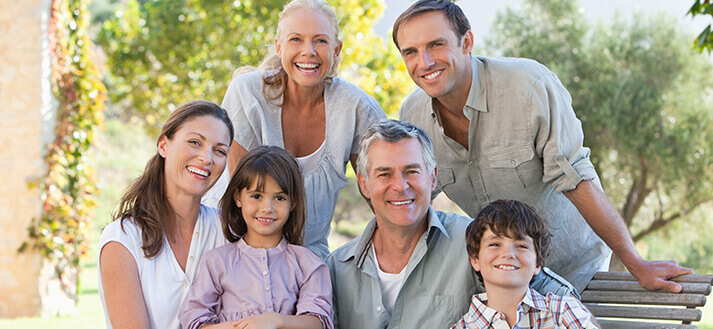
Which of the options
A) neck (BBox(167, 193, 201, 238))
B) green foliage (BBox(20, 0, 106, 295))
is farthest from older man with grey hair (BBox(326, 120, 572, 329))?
green foliage (BBox(20, 0, 106, 295))

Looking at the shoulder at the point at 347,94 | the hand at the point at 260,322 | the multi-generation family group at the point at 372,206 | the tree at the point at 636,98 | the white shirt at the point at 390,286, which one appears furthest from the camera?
the tree at the point at 636,98

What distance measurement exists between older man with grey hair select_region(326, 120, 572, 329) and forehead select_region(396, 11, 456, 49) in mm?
462

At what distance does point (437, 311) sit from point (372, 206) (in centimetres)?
51

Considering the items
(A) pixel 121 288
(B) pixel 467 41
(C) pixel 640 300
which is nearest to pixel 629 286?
(C) pixel 640 300

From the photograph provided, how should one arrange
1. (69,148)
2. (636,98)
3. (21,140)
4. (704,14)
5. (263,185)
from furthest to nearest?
(636,98) → (69,148) → (21,140) → (704,14) → (263,185)

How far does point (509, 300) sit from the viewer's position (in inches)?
104

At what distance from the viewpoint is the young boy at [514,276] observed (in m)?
2.58

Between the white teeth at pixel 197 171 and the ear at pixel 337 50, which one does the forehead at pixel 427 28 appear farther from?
the white teeth at pixel 197 171

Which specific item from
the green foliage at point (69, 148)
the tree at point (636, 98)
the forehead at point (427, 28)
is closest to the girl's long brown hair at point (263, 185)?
the forehead at point (427, 28)

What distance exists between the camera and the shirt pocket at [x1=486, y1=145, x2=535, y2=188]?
320 cm

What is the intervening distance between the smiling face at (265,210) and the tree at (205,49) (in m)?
7.69

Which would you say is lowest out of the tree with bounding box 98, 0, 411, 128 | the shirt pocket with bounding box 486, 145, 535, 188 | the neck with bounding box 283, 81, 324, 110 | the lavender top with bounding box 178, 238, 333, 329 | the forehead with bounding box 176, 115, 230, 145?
the lavender top with bounding box 178, 238, 333, 329

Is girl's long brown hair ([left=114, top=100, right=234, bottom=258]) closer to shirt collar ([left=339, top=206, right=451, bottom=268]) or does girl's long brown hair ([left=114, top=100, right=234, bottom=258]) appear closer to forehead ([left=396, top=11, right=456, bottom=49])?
shirt collar ([left=339, top=206, right=451, bottom=268])

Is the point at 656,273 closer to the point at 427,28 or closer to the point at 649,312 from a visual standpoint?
the point at 649,312
